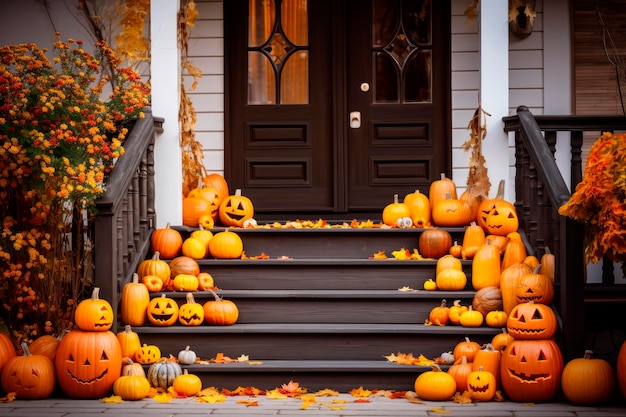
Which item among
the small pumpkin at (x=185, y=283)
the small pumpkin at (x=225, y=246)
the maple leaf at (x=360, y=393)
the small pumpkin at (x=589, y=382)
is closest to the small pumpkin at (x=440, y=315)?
the maple leaf at (x=360, y=393)

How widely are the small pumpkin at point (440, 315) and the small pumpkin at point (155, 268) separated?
6.05ft

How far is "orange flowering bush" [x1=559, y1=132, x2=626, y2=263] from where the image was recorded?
5082mm

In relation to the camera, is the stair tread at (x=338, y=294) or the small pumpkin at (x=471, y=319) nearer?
the small pumpkin at (x=471, y=319)

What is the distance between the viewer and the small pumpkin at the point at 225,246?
21.9 ft

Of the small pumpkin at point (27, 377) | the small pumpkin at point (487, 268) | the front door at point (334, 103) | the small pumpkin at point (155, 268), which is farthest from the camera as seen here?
the front door at point (334, 103)

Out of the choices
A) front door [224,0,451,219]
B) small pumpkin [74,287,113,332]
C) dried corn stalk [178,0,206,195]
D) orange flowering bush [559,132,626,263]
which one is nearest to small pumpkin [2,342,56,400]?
small pumpkin [74,287,113,332]

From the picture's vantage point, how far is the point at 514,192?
7.00 meters

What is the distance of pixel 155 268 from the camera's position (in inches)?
251

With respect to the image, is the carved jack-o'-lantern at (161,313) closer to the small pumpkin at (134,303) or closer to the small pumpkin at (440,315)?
the small pumpkin at (134,303)

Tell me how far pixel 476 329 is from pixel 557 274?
0.62 m

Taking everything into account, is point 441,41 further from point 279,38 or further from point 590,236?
point 590,236

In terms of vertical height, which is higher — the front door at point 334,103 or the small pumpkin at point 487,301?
the front door at point 334,103

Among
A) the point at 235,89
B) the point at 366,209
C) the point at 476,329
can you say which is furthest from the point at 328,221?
the point at 476,329

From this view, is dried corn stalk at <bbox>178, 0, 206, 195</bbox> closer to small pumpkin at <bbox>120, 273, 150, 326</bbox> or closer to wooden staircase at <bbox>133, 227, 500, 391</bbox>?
wooden staircase at <bbox>133, 227, 500, 391</bbox>
